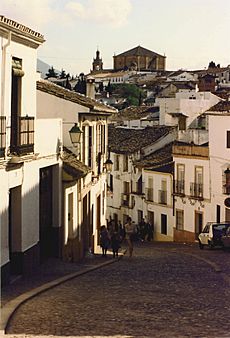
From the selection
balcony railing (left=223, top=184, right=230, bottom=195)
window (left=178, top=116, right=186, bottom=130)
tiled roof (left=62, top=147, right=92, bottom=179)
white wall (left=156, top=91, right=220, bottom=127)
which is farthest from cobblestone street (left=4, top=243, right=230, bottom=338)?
white wall (left=156, top=91, right=220, bottom=127)

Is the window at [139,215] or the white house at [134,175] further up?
the white house at [134,175]

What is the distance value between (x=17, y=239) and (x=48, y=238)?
151 inches

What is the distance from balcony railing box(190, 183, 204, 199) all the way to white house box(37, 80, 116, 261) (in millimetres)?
11902

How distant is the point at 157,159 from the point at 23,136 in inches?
1186

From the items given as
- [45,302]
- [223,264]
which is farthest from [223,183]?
[45,302]

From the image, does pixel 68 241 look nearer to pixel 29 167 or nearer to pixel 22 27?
pixel 29 167

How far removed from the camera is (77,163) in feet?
70.4

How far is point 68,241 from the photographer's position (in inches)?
798

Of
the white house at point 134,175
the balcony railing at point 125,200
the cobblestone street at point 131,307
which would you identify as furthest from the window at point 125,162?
the cobblestone street at point 131,307

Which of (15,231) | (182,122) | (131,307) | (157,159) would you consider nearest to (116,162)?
(157,159)

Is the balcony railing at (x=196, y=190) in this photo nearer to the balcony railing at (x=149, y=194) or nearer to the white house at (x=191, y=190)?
the white house at (x=191, y=190)

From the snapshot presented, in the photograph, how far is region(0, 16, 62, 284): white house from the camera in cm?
1368

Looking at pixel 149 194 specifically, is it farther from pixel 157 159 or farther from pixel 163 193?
pixel 157 159

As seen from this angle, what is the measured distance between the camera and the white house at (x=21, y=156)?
1368 cm
